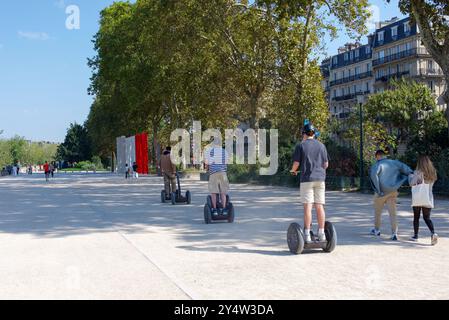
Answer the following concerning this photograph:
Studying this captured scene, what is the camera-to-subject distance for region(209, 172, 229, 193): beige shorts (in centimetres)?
1234

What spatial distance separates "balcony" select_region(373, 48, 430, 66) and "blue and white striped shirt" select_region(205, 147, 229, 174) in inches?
2486

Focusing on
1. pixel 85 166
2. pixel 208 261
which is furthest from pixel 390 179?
pixel 85 166

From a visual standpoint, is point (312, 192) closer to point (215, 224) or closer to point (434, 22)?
point (215, 224)

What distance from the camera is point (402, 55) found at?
72875 mm

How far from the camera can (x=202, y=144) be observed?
5153cm

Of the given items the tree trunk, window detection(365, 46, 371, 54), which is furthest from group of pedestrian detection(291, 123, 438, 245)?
window detection(365, 46, 371, 54)

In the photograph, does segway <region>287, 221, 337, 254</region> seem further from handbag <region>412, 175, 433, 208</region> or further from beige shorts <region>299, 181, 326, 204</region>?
handbag <region>412, 175, 433, 208</region>

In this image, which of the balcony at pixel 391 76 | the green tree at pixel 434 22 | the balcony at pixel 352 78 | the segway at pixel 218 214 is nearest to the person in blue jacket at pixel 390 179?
the segway at pixel 218 214

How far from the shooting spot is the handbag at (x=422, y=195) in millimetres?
9383

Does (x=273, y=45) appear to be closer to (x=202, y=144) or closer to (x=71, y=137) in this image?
(x=202, y=144)

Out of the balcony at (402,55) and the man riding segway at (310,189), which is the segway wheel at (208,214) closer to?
the man riding segway at (310,189)

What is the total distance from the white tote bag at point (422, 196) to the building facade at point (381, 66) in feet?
179

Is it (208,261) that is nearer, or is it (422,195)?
→ (208,261)

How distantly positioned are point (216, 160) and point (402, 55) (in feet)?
216
